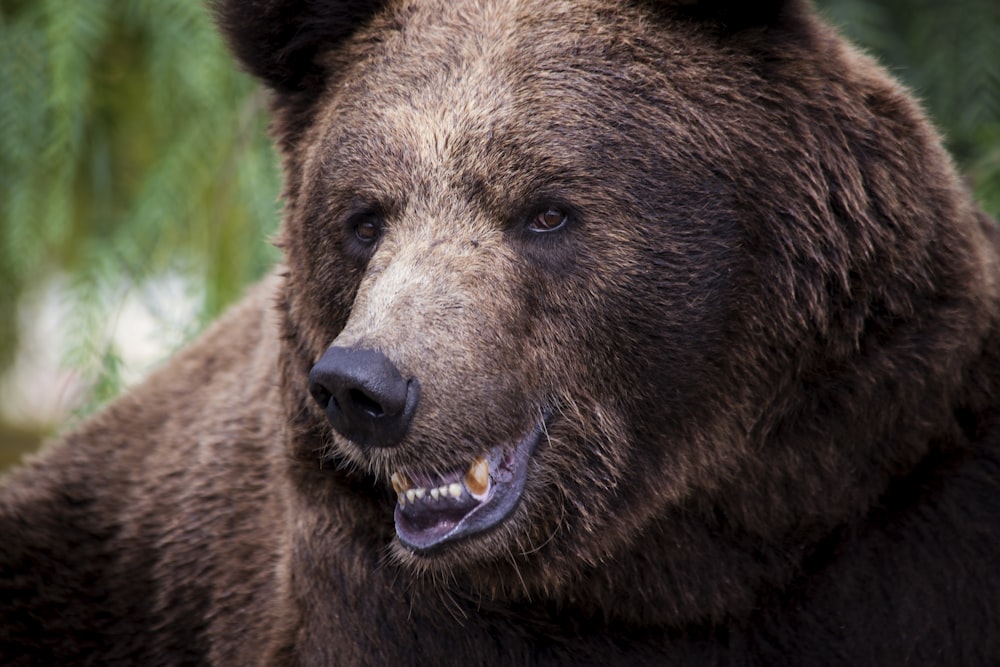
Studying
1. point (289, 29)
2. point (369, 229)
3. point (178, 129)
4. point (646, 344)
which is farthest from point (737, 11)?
point (178, 129)

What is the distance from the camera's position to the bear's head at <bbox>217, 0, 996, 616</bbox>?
347cm

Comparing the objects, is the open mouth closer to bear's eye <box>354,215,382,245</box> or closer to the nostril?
the nostril

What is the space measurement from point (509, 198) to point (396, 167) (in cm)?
31

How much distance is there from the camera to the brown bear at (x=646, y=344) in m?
3.48

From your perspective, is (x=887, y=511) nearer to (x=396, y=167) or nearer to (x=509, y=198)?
(x=509, y=198)

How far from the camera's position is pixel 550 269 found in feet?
11.4

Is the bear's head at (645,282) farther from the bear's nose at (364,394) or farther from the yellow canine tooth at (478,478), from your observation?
the bear's nose at (364,394)

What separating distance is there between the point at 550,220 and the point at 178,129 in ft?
12.9

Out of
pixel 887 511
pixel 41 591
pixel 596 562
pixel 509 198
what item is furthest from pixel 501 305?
pixel 41 591

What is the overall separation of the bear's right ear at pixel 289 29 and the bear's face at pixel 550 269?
1.31 feet

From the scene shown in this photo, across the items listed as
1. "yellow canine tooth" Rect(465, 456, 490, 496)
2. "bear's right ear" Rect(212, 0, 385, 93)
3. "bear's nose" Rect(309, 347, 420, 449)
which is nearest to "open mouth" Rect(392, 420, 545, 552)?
"yellow canine tooth" Rect(465, 456, 490, 496)

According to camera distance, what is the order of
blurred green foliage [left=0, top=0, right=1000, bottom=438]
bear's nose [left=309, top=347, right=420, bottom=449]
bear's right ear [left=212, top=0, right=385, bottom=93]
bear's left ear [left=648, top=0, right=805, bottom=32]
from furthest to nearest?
blurred green foliage [left=0, top=0, right=1000, bottom=438], bear's right ear [left=212, top=0, right=385, bottom=93], bear's left ear [left=648, top=0, right=805, bottom=32], bear's nose [left=309, top=347, right=420, bottom=449]

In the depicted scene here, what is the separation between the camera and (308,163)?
3.83 m

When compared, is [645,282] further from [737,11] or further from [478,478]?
[737,11]
